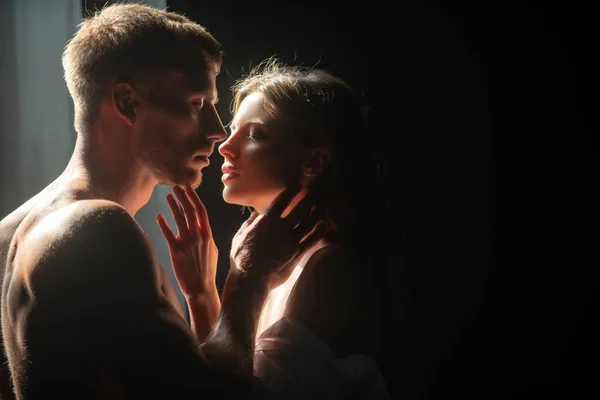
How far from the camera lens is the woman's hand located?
1.58m

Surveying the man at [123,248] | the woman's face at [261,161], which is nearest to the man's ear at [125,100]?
the man at [123,248]

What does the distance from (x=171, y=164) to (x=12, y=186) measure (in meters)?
Result: 0.66

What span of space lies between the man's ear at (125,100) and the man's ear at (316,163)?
457 millimetres

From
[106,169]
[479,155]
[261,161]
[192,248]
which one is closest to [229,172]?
[261,161]

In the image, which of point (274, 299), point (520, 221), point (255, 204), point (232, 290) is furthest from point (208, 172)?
point (520, 221)

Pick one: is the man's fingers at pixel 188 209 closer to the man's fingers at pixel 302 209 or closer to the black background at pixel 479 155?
the man's fingers at pixel 302 209

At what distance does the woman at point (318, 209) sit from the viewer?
1.46 m

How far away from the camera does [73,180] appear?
1.42 m

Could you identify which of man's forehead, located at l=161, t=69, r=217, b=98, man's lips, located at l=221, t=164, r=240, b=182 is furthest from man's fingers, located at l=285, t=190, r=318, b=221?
man's forehead, located at l=161, t=69, r=217, b=98

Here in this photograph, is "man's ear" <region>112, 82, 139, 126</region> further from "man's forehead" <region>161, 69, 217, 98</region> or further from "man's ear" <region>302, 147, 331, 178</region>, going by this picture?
"man's ear" <region>302, 147, 331, 178</region>

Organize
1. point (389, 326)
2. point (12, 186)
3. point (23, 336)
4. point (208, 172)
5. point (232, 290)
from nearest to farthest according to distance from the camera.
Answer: point (23, 336) → point (232, 290) → point (389, 326) → point (12, 186) → point (208, 172)

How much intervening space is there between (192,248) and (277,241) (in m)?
0.26

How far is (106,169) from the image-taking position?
146 cm

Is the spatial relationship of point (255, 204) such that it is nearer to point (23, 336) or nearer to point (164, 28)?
point (164, 28)
